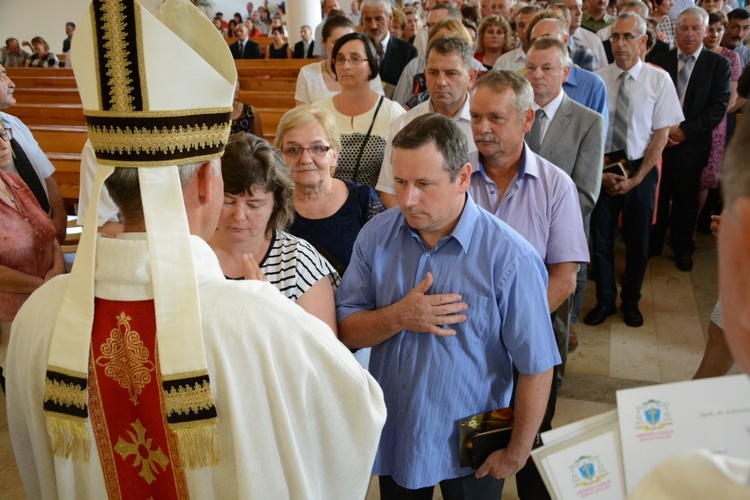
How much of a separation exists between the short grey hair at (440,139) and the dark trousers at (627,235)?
8.84 feet

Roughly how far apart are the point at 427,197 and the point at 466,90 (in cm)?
169

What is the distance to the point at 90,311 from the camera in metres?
1.20

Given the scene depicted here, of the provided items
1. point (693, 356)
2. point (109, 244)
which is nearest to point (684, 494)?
point (109, 244)

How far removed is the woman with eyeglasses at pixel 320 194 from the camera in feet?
8.01

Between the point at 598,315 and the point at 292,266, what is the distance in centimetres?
288

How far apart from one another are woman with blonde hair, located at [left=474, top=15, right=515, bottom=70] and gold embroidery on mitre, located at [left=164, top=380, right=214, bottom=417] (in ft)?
14.2

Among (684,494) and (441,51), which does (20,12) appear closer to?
(441,51)

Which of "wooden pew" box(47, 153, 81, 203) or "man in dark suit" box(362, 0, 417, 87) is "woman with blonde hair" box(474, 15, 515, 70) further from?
"wooden pew" box(47, 153, 81, 203)

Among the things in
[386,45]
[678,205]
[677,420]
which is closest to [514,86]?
[677,420]

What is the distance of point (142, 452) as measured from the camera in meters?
1.28

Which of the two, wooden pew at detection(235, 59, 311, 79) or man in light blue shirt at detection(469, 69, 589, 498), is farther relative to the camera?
wooden pew at detection(235, 59, 311, 79)

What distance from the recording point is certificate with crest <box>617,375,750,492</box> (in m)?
0.92

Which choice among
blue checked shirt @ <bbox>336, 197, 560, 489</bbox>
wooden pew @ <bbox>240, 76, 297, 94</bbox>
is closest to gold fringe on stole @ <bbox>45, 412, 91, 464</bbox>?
blue checked shirt @ <bbox>336, 197, 560, 489</bbox>

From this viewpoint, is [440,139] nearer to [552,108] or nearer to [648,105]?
[552,108]
